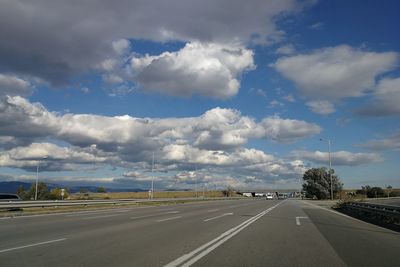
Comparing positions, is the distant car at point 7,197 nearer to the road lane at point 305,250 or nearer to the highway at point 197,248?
the highway at point 197,248

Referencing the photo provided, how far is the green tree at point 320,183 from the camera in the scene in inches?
3814

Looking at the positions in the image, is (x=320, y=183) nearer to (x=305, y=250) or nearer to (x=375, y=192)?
(x=375, y=192)

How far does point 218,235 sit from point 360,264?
691cm

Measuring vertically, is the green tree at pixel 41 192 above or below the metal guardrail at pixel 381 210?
above

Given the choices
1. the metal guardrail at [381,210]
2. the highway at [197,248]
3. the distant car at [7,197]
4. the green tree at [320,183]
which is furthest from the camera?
the green tree at [320,183]

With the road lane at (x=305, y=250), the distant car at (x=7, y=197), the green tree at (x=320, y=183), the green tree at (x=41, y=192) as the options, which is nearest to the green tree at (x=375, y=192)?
the green tree at (x=320, y=183)

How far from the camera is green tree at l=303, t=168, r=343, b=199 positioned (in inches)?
3814

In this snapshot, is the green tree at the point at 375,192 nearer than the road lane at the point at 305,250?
No

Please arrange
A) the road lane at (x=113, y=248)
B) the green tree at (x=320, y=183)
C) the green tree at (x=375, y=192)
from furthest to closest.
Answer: the green tree at (x=375, y=192) < the green tree at (x=320, y=183) < the road lane at (x=113, y=248)

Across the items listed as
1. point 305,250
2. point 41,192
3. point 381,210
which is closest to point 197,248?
point 305,250

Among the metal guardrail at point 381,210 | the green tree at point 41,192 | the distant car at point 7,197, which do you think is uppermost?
the green tree at point 41,192

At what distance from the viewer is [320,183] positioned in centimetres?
9925

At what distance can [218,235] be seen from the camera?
53.7ft

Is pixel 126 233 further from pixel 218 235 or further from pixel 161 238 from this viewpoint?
pixel 218 235
